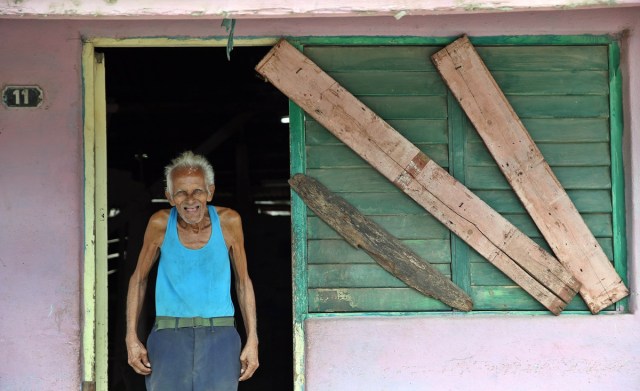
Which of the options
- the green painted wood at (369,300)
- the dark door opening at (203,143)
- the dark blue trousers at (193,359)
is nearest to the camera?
the dark blue trousers at (193,359)

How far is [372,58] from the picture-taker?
4.07 m

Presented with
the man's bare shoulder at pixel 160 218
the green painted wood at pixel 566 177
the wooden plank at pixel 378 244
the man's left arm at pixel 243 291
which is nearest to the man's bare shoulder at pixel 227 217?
the man's left arm at pixel 243 291

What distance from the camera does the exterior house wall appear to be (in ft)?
12.9

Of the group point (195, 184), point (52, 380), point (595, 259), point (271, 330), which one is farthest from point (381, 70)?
point (271, 330)

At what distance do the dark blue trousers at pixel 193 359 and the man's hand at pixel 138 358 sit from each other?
0.04 m

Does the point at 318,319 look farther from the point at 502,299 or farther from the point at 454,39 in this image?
the point at 454,39

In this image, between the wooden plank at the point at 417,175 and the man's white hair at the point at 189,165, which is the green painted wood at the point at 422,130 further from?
the man's white hair at the point at 189,165

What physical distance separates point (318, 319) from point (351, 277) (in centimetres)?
28

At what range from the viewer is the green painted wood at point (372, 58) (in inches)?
160

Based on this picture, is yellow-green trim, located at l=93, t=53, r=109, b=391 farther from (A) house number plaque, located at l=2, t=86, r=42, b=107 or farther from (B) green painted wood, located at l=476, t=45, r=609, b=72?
(B) green painted wood, located at l=476, t=45, r=609, b=72

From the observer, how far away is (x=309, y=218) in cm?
405

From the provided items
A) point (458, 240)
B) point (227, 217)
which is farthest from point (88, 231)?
point (458, 240)

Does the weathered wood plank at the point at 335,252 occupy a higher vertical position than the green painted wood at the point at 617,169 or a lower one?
lower

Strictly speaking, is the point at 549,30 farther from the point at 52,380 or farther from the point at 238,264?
the point at 52,380
